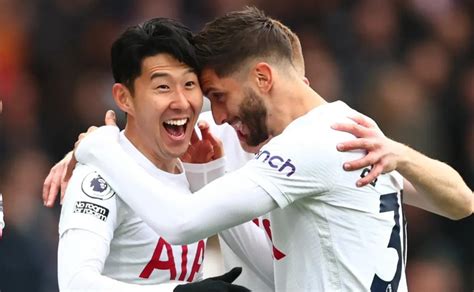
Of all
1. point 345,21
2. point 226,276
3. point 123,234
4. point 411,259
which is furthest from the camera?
point 345,21

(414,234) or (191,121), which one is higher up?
(191,121)

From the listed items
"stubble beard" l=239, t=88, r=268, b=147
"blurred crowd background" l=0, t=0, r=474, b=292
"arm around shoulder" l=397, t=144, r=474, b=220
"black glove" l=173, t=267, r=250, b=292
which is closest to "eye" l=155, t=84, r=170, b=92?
"stubble beard" l=239, t=88, r=268, b=147

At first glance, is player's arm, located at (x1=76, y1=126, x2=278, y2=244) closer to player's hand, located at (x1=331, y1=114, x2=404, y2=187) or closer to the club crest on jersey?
the club crest on jersey

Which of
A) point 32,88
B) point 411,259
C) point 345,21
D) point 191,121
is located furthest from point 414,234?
point 191,121

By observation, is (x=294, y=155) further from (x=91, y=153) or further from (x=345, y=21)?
(x=345, y=21)

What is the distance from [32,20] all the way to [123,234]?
4.06 metres

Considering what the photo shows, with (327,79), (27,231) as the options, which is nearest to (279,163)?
(27,231)

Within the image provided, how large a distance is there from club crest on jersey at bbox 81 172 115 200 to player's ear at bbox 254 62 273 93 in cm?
73

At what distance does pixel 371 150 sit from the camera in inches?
139

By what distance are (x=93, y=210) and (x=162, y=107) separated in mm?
560

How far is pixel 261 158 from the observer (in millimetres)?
3590

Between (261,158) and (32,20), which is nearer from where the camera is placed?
(261,158)

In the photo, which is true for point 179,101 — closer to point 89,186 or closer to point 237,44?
point 237,44

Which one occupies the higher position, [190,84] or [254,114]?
[190,84]
